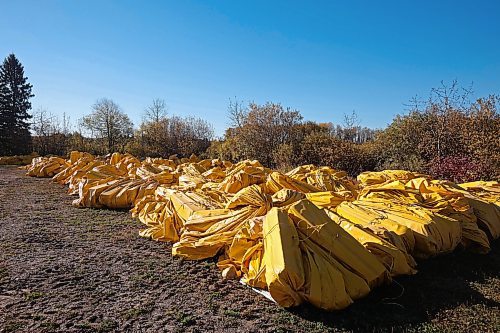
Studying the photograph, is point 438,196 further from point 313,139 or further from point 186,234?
point 313,139

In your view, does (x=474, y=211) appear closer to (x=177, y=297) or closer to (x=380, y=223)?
(x=380, y=223)

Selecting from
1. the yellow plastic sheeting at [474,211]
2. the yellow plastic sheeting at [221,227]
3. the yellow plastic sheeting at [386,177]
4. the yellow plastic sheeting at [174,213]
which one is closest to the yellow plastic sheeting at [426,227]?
the yellow plastic sheeting at [474,211]

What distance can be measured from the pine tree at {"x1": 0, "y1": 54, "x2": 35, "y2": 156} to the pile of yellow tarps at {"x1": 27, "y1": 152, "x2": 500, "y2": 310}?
2678cm

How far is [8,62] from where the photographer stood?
34.5m

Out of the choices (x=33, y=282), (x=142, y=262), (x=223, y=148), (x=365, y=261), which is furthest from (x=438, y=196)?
(x=223, y=148)

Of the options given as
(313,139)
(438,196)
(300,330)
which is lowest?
(300,330)

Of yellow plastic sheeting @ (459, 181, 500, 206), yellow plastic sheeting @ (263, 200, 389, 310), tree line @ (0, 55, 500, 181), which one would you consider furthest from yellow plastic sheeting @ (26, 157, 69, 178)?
yellow plastic sheeting @ (459, 181, 500, 206)

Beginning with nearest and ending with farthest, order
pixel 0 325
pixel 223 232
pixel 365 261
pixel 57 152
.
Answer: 1. pixel 0 325
2. pixel 365 261
3. pixel 223 232
4. pixel 57 152

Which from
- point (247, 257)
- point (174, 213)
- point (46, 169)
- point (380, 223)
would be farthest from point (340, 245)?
point (46, 169)

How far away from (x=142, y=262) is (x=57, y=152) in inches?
1081

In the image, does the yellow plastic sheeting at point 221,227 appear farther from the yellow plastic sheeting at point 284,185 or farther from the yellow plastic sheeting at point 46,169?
the yellow plastic sheeting at point 46,169

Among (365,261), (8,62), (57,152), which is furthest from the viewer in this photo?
(8,62)

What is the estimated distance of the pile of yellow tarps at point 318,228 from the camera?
3100mm

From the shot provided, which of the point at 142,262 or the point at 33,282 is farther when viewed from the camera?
the point at 142,262
